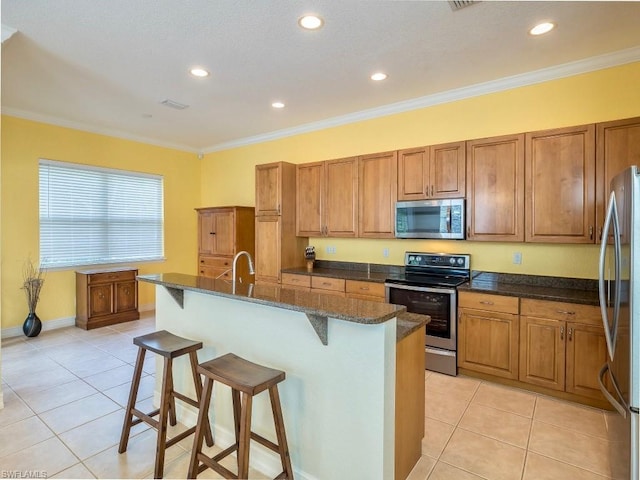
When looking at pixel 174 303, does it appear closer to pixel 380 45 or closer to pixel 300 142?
pixel 380 45

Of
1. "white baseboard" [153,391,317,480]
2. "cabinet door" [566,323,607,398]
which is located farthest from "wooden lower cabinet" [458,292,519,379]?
"white baseboard" [153,391,317,480]

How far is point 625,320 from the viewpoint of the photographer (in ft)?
5.72

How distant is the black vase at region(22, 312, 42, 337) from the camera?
4.39 metres

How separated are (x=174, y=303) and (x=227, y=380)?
3.70ft

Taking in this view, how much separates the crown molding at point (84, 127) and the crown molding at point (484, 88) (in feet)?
6.62

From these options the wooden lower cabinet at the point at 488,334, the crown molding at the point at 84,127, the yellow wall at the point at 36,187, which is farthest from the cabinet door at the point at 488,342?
the crown molding at the point at 84,127

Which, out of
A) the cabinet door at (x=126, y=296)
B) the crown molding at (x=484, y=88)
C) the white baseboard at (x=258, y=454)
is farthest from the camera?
the cabinet door at (x=126, y=296)

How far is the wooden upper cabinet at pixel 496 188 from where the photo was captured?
322 centimetres

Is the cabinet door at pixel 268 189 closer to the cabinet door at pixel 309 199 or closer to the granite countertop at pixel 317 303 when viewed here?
the cabinet door at pixel 309 199

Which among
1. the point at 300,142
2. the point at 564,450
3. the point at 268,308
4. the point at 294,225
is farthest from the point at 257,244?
the point at 564,450

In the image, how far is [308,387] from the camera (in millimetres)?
1877

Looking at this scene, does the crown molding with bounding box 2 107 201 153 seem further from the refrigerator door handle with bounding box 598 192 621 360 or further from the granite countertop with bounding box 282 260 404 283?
the refrigerator door handle with bounding box 598 192 621 360

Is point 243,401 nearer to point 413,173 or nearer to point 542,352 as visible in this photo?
point 542,352

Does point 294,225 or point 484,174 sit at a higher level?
point 484,174
